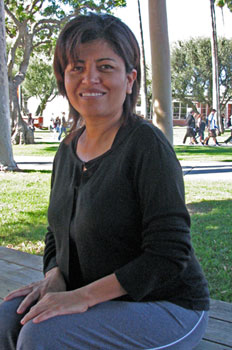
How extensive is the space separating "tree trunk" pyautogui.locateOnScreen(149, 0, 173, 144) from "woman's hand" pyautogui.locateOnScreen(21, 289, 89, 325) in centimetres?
378

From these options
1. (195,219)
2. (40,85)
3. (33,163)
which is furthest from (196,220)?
(40,85)

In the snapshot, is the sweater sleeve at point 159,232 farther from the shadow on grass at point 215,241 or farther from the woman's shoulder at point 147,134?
the shadow on grass at point 215,241

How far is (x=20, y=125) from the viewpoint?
68.0ft

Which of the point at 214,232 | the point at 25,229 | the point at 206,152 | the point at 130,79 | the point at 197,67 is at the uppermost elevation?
the point at 197,67

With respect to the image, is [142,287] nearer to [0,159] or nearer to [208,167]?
[0,159]

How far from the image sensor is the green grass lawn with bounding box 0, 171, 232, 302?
411 centimetres

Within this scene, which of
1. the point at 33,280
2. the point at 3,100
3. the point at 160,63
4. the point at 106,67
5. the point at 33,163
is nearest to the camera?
the point at 106,67

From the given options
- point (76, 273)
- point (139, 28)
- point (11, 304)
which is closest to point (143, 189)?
point (76, 273)

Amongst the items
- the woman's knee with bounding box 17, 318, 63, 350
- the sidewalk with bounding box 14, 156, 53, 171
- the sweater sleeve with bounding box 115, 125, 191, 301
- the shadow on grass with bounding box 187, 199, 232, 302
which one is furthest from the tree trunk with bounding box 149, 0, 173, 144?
the sidewalk with bounding box 14, 156, 53, 171

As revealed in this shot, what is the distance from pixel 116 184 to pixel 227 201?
6.07 m

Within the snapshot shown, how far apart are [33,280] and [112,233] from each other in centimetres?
145

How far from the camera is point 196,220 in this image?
230 inches

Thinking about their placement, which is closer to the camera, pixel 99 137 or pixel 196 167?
pixel 99 137

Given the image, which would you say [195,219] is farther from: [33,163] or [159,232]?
[33,163]
